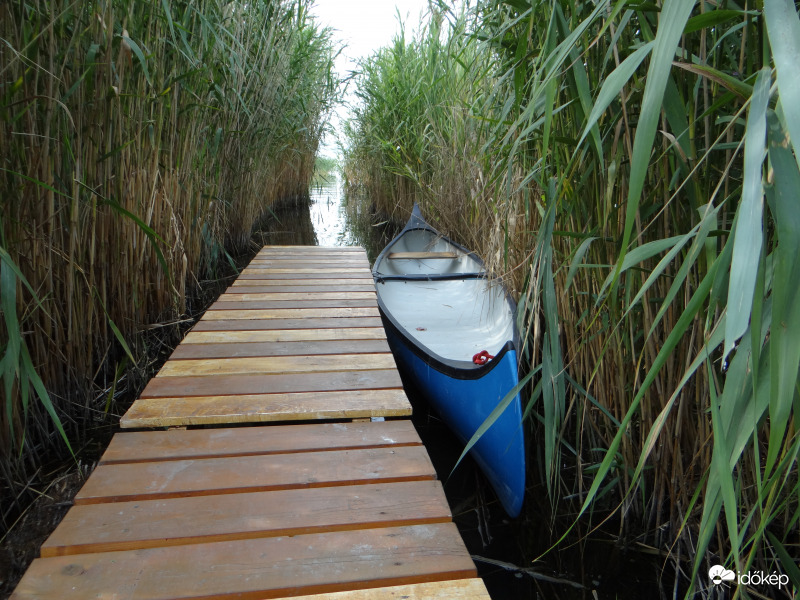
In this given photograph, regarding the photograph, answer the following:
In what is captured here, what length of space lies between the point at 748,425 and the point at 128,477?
133cm

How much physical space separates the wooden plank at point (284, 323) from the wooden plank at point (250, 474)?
1140mm

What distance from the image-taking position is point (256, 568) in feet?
3.44

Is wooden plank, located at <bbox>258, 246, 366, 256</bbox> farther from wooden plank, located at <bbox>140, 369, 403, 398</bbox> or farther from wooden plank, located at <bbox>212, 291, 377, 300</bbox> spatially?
wooden plank, located at <bbox>140, 369, 403, 398</bbox>

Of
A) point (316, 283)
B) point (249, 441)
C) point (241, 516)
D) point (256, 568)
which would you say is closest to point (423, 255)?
point (316, 283)

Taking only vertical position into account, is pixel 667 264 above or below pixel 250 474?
above

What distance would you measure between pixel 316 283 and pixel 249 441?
2071 mm

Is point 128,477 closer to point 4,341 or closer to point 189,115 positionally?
point 4,341

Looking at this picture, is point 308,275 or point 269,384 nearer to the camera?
point 269,384

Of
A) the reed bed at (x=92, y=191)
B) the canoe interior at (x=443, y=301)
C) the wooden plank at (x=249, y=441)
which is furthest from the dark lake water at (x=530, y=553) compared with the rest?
the reed bed at (x=92, y=191)

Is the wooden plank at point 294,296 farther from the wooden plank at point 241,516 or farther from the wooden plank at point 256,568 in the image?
the wooden plank at point 256,568

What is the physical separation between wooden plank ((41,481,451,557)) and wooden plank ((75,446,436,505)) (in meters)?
0.03

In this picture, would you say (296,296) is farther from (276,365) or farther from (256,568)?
(256,568)

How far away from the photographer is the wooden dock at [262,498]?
1021mm

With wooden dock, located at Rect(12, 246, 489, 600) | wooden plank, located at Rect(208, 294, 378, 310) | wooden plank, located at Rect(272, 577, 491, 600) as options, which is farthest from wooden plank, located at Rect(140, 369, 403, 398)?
wooden plank, located at Rect(208, 294, 378, 310)
